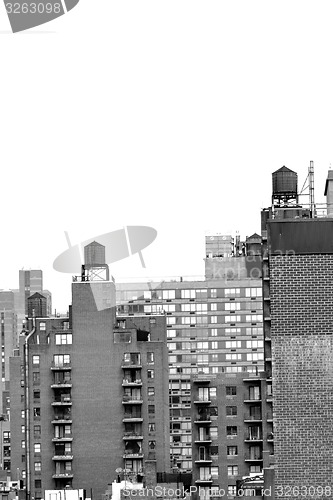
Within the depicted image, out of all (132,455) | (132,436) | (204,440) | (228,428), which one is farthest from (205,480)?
(132,436)

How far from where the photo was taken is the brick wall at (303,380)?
115 ft

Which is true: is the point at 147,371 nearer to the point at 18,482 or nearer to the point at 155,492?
the point at 18,482

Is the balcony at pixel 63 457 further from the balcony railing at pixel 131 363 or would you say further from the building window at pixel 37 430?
the balcony railing at pixel 131 363

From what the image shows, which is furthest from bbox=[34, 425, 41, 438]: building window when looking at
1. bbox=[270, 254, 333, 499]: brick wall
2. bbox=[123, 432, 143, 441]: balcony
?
bbox=[270, 254, 333, 499]: brick wall

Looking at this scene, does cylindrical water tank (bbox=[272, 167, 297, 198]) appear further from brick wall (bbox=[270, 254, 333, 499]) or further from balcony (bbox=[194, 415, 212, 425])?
brick wall (bbox=[270, 254, 333, 499])

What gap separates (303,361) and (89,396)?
93310mm

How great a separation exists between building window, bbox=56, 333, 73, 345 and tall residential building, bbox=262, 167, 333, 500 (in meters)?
94.0

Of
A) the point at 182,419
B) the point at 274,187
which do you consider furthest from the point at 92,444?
the point at 182,419

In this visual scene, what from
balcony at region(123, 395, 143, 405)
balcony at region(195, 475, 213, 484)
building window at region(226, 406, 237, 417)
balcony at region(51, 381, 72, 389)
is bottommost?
balcony at region(195, 475, 213, 484)

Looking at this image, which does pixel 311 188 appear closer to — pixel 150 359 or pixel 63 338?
pixel 150 359

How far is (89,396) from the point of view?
127 meters

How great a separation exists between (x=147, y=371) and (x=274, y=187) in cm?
3098

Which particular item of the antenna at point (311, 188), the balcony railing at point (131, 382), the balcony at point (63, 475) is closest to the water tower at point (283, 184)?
the balcony railing at point (131, 382)

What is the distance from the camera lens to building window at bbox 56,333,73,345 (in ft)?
423
